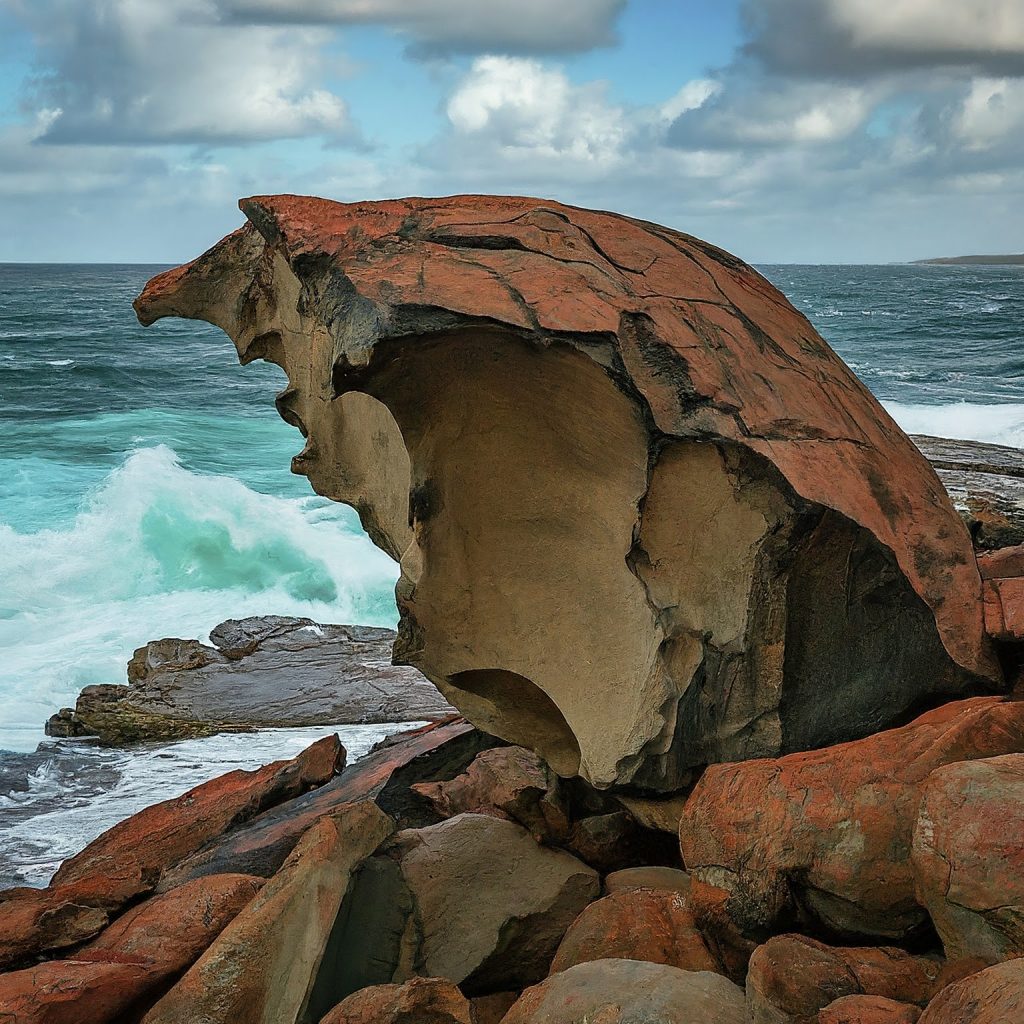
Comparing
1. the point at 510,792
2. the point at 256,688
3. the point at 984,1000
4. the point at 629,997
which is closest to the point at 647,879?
the point at 510,792

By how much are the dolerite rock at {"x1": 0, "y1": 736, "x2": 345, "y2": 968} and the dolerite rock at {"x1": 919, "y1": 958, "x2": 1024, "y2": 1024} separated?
2048 millimetres

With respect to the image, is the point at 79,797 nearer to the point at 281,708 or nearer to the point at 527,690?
the point at 281,708

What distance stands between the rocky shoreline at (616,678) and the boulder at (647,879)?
0.05ft

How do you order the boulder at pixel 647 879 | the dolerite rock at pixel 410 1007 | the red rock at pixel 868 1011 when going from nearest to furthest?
1. the red rock at pixel 868 1011
2. the dolerite rock at pixel 410 1007
3. the boulder at pixel 647 879

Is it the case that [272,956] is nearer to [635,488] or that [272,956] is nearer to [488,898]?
[488,898]

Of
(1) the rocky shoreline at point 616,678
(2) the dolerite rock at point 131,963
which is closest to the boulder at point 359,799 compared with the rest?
(1) the rocky shoreline at point 616,678

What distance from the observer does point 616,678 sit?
2.94 m

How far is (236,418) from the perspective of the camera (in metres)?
18.8

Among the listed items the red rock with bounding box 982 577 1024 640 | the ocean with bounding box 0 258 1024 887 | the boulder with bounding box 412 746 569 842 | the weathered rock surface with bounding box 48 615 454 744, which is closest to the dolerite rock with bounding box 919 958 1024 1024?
the red rock with bounding box 982 577 1024 640

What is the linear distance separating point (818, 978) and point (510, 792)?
4.67 feet

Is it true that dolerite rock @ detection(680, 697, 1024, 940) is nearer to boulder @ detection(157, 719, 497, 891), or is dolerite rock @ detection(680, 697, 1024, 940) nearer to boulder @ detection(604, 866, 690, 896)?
boulder @ detection(604, 866, 690, 896)

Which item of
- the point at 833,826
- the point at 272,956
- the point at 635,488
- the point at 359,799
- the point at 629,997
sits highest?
the point at 635,488

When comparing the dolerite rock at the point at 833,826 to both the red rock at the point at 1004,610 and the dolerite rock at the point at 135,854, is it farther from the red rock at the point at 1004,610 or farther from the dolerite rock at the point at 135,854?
the dolerite rock at the point at 135,854

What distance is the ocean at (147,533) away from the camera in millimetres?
5512
